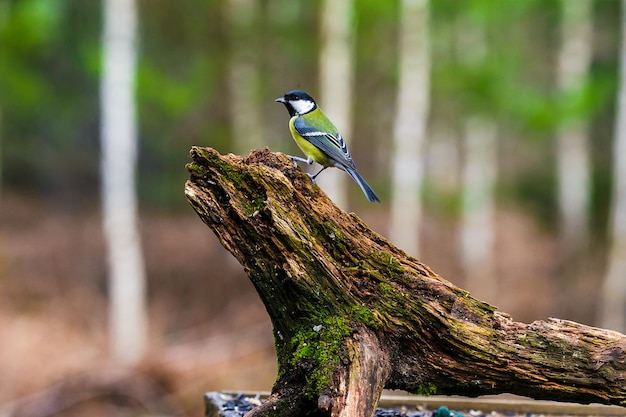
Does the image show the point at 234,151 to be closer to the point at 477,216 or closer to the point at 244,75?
the point at 244,75

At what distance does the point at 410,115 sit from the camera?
1313cm

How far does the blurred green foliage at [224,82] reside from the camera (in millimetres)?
13086

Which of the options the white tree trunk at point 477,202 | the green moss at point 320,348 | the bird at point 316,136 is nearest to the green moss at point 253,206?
the green moss at point 320,348

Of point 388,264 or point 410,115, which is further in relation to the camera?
point 410,115

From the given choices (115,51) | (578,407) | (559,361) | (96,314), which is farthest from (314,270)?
(96,314)

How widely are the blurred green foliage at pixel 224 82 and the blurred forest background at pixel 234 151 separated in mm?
62

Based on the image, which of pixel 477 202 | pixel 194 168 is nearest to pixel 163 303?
pixel 477 202

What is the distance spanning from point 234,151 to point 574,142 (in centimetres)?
853

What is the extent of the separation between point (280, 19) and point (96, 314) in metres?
7.15

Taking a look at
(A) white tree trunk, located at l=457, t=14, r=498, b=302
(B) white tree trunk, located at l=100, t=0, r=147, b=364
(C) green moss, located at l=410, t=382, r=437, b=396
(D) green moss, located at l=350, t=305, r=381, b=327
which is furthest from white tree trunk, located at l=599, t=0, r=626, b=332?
(D) green moss, located at l=350, t=305, r=381, b=327

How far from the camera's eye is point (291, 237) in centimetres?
304

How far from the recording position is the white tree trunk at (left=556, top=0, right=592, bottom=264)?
15.6 m

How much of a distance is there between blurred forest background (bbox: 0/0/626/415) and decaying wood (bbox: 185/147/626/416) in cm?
695

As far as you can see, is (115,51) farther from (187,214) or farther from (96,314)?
(187,214)
